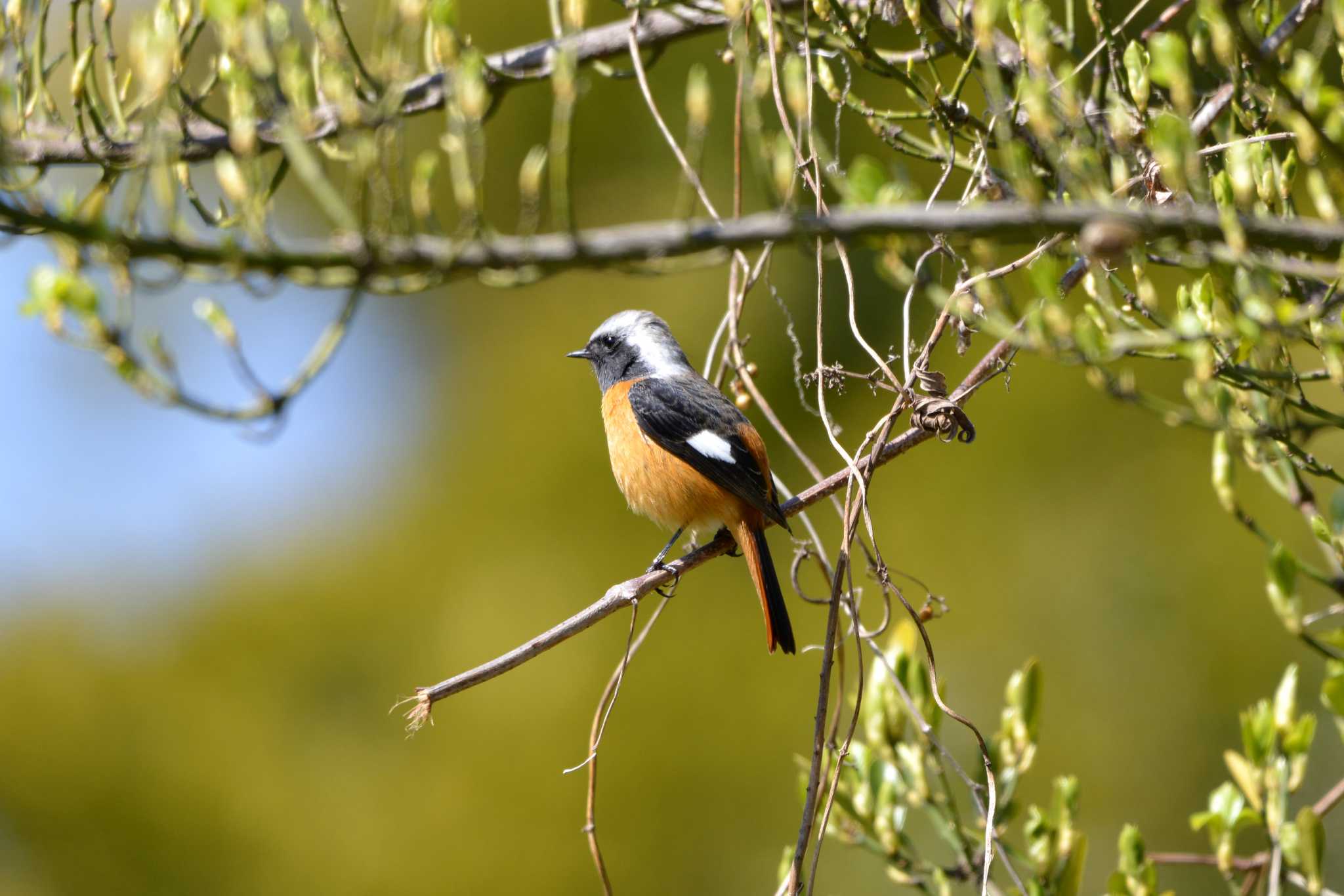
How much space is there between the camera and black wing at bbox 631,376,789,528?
13.6 ft

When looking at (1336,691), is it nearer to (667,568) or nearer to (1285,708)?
(1285,708)

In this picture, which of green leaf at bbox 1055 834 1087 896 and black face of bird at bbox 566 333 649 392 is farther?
black face of bird at bbox 566 333 649 392

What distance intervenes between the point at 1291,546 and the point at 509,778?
502cm

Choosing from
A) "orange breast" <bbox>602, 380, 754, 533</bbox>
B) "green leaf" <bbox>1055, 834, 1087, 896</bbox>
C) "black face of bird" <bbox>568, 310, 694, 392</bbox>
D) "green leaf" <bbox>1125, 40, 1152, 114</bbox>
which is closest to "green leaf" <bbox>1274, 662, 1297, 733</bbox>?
"green leaf" <bbox>1055, 834, 1087, 896</bbox>

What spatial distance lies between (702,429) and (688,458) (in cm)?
13

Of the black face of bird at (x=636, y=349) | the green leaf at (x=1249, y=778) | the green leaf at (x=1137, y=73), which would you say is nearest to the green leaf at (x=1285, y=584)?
the green leaf at (x=1249, y=778)

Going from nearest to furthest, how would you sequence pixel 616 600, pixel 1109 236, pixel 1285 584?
pixel 1109 236, pixel 1285 584, pixel 616 600

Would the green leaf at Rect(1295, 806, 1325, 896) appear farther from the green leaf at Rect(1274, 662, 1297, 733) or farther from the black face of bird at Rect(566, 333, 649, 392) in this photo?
the black face of bird at Rect(566, 333, 649, 392)

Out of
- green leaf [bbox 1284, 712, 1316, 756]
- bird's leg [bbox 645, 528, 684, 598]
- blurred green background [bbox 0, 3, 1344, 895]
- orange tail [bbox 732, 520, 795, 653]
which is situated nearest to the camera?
green leaf [bbox 1284, 712, 1316, 756]

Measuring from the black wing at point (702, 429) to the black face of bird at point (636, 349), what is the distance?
0.15m

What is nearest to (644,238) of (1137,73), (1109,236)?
(1109,236)

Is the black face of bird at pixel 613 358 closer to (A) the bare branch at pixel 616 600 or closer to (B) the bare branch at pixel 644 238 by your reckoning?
(A) the bare branch at pixel 616 600

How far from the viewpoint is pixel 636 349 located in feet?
15.9

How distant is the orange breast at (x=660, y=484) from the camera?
4.29 m
